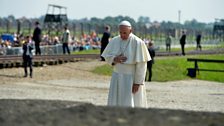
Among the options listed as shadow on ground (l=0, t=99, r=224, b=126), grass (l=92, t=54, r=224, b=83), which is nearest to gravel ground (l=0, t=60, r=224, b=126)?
shadow on ground (l=0, t=99, r=224, b=126)

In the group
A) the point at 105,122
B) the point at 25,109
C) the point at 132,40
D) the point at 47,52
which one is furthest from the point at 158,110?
the point at 47,52

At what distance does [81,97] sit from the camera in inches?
829

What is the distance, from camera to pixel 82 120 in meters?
5.54

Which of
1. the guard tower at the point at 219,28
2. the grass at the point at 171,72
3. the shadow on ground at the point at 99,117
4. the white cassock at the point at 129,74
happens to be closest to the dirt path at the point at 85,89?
the grass at the point at 171,72

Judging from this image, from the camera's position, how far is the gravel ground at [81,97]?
19.1ft

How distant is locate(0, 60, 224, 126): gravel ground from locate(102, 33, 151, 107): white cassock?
0.94 m

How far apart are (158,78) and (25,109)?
2626cm

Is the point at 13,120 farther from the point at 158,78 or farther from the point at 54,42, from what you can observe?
the point at 54,42

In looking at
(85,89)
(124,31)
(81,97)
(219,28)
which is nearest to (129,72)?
(124,31)

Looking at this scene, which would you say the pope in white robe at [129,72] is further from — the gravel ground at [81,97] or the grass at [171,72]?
the grass at [171,72]

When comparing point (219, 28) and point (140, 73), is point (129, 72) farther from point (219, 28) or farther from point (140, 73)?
point (219, 28)

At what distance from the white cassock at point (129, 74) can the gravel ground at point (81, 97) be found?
94cm

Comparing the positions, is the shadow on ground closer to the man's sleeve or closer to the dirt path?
the man's sleeve

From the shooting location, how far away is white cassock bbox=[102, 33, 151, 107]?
10891 millimetres
